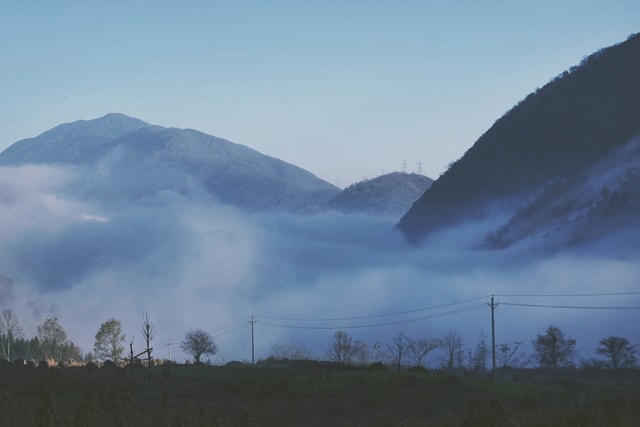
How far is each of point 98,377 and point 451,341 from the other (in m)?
107

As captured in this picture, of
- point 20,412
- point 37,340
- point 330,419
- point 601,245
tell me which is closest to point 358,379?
point 330,419

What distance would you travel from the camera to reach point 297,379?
8075 cm

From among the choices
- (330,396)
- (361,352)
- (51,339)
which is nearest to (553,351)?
(361,352)

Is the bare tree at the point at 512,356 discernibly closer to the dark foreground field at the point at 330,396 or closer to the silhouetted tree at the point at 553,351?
the silhouetted tree at the point at 553,351

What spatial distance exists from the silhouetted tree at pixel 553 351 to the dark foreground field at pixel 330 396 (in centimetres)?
3417

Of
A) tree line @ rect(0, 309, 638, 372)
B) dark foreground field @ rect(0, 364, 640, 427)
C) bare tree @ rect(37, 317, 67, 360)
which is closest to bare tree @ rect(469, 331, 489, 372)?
tree line @ rect(0, 309, 638, 372)

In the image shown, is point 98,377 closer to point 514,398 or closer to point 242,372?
point 242,372

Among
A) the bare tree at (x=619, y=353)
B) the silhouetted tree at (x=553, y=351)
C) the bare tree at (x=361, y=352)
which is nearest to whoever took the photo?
the bare tree at (x=619, y=353)

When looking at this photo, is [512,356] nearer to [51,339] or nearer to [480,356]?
Answer: [480,356]

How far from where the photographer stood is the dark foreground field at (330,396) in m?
30.3

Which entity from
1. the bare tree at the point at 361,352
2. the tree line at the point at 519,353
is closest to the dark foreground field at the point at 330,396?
the tree line at the point at 519,353

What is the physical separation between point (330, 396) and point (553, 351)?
3119 inches

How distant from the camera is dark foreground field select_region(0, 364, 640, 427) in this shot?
99.5ft

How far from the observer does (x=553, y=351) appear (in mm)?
135500
